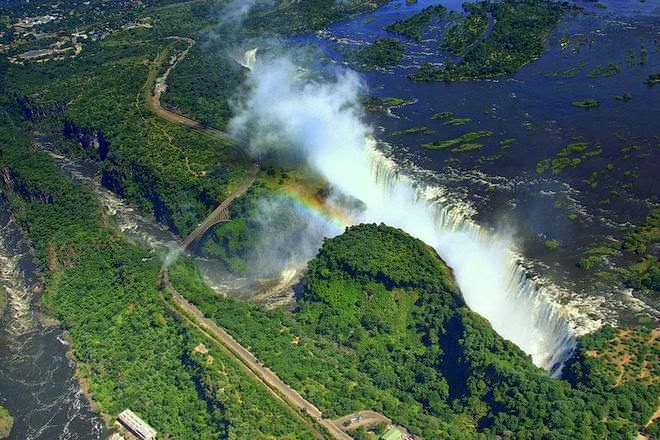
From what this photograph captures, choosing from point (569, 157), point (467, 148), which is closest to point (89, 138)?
point (467, 148)

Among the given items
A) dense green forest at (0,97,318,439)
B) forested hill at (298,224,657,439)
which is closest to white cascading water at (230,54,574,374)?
forested hill at (298,224,657,439)

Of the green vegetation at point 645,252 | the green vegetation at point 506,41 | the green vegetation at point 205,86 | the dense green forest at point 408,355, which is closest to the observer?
the dense green forest at point 408,355

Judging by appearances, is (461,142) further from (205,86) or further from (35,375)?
(35,375)

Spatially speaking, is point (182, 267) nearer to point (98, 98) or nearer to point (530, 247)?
point (530, 247)

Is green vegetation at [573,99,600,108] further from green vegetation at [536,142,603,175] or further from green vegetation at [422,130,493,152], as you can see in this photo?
green vegetation at [422,130,493,152]

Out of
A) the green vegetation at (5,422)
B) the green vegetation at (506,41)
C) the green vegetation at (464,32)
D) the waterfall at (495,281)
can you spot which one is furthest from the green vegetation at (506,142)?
the green vegetation at (5,422)

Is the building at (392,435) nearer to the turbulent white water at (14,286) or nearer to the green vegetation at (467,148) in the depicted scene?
the turbulent white water at (14,286)
